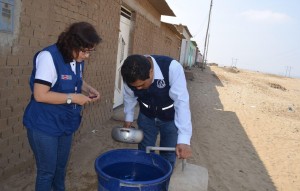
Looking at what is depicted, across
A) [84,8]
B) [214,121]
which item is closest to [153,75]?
[84,8]

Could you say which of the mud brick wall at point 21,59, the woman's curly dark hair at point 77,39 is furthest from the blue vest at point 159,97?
the mud brick wall at point 21,59

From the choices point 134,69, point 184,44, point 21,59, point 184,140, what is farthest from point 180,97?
point 184,44

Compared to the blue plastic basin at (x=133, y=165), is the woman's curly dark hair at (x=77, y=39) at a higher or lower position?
higher

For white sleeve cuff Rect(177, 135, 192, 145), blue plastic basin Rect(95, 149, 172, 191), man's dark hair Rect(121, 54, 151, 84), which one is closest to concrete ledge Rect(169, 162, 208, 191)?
blue plastic basin Rect(95, 149, 172, 191)

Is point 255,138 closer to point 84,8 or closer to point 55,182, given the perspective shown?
point 84,8

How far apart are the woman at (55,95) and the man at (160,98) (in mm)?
357

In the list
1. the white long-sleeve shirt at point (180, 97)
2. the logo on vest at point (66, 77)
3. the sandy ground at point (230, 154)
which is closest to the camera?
the logo on vest at point (66, 77)

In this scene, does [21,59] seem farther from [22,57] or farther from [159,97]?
[159,97]

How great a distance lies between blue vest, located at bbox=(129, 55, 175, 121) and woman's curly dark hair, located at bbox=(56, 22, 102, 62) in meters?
0.49

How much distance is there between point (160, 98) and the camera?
2555 millimetres

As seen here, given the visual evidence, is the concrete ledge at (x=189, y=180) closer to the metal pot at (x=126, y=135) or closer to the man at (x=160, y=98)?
the man at (x=160, y=98)

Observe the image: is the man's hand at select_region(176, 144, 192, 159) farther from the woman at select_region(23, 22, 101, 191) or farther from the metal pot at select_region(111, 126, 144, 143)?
the woman at select_region(23, 22, 101, 191)

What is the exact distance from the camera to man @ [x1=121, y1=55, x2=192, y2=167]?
2.10 metres

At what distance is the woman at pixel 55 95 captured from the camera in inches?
79.5
